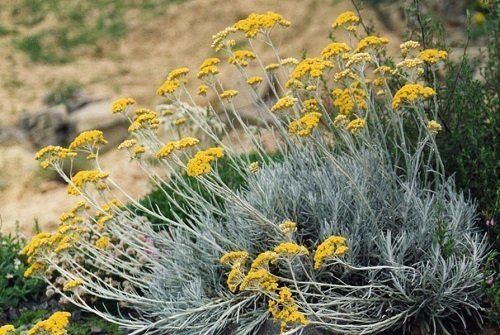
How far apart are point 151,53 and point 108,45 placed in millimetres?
745

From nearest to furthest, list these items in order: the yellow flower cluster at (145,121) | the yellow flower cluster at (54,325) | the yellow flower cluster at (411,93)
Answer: the yellow flower cluster at (54,325), the yellow flower cluster at (411,93), the yellow flower cluster at (145,121)

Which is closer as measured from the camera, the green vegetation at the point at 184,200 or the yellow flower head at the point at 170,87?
the yellow flower head at the point at 170,87

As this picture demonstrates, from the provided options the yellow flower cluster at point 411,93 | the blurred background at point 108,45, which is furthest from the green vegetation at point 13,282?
the blurred background at point 108,45

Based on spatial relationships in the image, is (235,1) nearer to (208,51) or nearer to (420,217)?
(208,51)

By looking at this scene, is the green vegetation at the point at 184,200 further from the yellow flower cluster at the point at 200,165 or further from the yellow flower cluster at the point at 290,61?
the yellow flower cluster at the point at 200,165

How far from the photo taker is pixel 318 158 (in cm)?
446

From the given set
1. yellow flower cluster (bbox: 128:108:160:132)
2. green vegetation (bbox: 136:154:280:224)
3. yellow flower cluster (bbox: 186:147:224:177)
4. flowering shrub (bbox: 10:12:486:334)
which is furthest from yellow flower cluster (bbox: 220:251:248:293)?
green vegetation (bbox: 136:154:280:224)

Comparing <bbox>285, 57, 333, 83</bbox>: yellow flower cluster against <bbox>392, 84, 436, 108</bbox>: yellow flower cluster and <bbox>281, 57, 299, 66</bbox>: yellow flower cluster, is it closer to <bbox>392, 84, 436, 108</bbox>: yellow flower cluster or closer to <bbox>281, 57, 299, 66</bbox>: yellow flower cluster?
<bbox>281, 57, 299, 66</bbox>: yellow flower cluster

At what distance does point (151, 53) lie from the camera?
1266 centimetres

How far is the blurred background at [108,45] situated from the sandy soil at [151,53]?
16 mm

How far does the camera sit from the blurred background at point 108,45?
10141 mm

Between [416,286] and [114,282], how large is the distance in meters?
2.09

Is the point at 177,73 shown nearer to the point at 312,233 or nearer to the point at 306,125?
the point at 306,125

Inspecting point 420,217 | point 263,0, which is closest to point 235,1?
point 263,0
